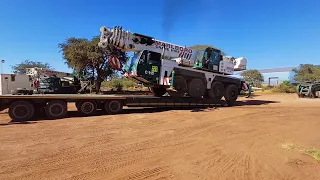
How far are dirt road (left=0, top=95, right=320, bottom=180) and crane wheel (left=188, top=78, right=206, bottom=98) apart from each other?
458 cm

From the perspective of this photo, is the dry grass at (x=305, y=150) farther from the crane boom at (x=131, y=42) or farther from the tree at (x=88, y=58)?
the tree at (x=88, y=58)

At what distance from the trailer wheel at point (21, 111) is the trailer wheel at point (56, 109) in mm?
549

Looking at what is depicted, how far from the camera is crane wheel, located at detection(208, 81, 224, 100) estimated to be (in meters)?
14.3

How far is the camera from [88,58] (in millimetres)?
25875

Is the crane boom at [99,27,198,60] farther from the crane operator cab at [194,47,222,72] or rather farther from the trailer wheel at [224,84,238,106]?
the trailer wheel at [224,84,238,106]

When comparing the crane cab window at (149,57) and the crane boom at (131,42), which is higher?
the crane boom at (131,42)

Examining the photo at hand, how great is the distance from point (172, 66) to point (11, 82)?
20.6 meters

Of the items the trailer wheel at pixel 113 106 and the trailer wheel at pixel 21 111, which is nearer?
the trailer wheel at pixel 21 111

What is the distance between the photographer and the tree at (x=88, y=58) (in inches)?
1015

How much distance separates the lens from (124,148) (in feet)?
18.4

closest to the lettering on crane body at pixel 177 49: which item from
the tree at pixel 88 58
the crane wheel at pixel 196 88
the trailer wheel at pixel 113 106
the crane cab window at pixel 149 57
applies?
the crane cab window at pixel 149 57

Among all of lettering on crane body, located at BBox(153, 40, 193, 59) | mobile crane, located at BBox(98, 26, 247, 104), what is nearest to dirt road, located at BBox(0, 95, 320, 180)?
mobile crane, located at BBox(98, 26, 247, 104)

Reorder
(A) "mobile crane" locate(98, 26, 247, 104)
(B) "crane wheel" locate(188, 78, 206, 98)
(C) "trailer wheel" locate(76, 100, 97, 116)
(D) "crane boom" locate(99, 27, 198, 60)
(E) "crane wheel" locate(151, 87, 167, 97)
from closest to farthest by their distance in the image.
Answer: (C) "trailer wheel" locate(76, 100, 97, 116) → (D) "crane boom" locate(99, 27, 198, 60) → (A) "mobile crane" locate(98, 26, 247, 104) → (B) "crane wheel" locate(188, 78, 206, 98) → (E) "crane wheel" locate(151, 87, 167, 97)

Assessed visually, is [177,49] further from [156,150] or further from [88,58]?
[88,58]
